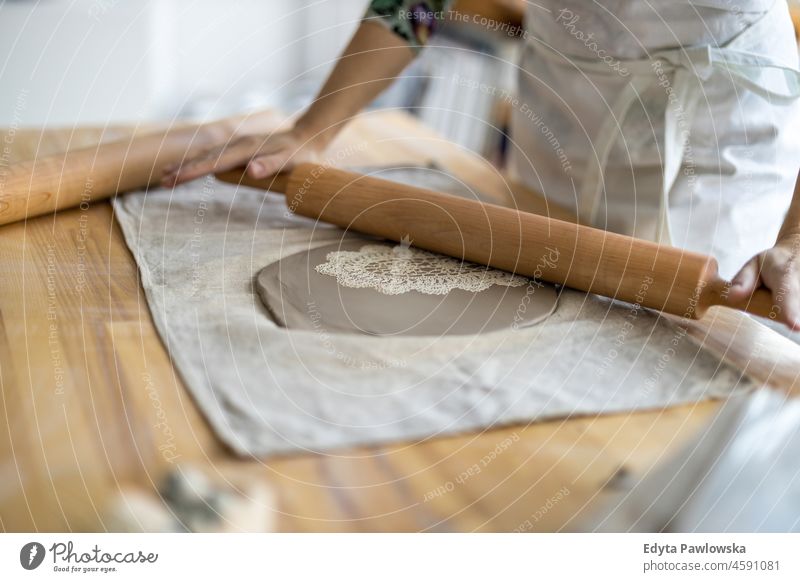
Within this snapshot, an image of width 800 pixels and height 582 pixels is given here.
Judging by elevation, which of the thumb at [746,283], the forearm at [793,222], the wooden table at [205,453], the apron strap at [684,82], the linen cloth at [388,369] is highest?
the apron strap at [684,82]

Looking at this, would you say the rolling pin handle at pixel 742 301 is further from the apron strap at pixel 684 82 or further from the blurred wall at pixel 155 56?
the blurred wall at pixel 155 56

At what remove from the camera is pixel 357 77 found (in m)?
0.80

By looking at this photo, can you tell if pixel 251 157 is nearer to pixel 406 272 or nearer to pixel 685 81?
pixel 406 272

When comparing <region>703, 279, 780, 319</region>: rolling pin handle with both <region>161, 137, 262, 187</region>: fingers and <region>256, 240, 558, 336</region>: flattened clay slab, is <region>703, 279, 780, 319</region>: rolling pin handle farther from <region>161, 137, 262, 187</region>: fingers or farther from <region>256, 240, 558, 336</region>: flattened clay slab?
<region>161, 137, 262, 187</region>: fingers

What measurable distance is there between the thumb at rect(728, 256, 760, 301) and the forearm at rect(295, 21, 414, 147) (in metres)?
0.42

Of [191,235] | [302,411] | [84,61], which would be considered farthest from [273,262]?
[84,61]

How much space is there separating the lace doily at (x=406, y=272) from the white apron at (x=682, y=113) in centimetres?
19

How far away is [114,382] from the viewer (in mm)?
431

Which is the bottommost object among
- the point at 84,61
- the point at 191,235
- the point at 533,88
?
the point at 84,61

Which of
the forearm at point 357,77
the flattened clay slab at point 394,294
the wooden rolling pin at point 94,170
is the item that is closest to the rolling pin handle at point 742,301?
the flattened clay slab at point 394,294

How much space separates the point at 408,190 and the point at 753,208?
348 mm

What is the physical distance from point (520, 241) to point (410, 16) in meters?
0.33

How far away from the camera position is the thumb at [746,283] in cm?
54
